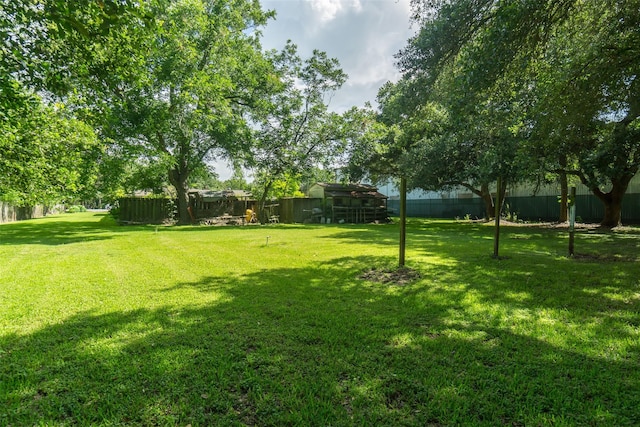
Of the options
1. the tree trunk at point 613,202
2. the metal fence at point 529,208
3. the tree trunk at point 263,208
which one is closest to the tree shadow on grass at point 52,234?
the tree trunk at point 263,208

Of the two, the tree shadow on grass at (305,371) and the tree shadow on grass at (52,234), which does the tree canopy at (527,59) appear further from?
the tree shadow on grass at (52,234)

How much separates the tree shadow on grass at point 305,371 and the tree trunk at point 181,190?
1728 centimetres

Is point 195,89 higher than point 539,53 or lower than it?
higher

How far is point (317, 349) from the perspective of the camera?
294 cm

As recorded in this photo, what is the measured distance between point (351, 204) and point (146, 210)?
47.1ft

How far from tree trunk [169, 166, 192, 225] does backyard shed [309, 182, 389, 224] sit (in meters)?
9.33

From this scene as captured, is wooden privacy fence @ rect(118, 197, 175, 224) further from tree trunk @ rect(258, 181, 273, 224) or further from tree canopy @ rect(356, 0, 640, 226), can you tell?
tree canopy @ rect(356, 0, 640, 226)

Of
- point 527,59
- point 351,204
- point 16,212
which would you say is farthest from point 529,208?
point 16,212

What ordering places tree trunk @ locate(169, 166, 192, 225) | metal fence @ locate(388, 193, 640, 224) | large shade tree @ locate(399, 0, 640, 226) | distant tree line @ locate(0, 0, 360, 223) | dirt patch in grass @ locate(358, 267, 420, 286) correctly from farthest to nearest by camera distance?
tree trunk @ locate(169, 166, 192, 225) < metal fence @ locate(388, 193, 640, 224) < large shade tree @ locate(399, 0, 640, 226) < dirt patch in grass @ locate(358, 267, 420, 286) < distant tree line @ locate(0, 0, 360, 223)

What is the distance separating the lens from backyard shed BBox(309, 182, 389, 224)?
2408 centimetres

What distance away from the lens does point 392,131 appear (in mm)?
23562

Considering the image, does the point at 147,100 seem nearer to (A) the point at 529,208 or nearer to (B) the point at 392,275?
(B) the point at 392,275

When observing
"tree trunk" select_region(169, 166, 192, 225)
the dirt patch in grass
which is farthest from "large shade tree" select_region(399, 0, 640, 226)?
"tree trunk" select_region(169, 166, 192, 225)

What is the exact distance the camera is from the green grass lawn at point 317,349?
2.12 m
